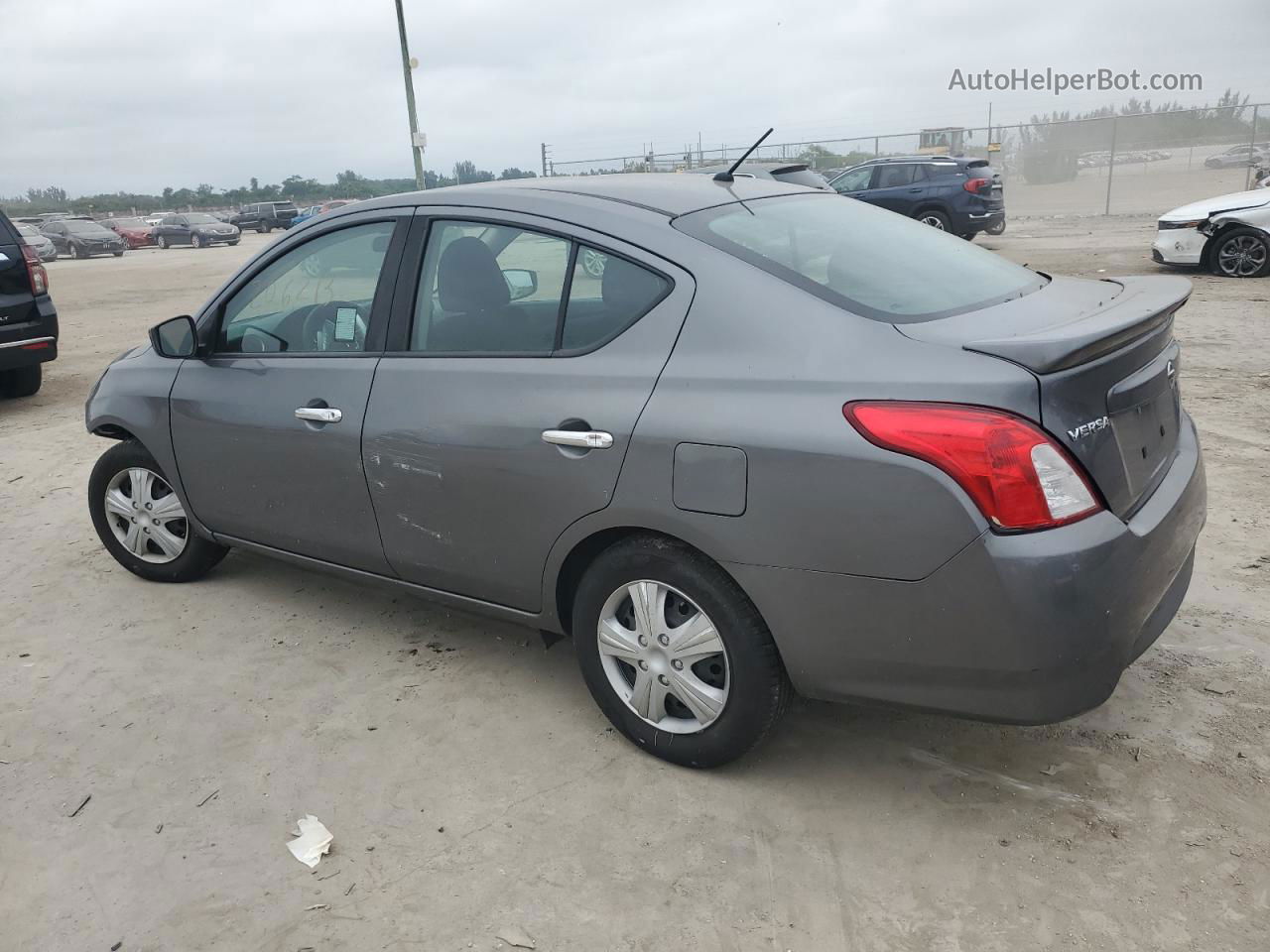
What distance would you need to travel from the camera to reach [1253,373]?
7.56 m

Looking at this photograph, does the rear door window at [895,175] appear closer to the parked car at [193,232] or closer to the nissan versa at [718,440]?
the nissan versa at [718,440]

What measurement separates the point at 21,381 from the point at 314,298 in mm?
6827

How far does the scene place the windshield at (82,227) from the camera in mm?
35875

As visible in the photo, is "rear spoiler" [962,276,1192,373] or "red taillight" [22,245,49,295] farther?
"red taillight" [22,245,49,295]

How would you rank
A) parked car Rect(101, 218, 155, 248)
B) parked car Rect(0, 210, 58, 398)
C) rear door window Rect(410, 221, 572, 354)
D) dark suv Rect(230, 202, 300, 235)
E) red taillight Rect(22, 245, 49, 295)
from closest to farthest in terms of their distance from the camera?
rear door window Rect(410, 221, 572, 354) → parked car Rect(0, 210, 58, 398) → red taillight Rect(22, 245, 49, 295) → parked car Rect(101, 218, 155, 248) → dark suv Rect(230, 202, 300, 235)

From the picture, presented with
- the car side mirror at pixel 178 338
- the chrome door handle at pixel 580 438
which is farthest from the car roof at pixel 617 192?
the car side mirror at pixel 178 338

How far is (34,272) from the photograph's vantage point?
8352mm

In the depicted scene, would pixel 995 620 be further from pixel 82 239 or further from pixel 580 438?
pixel 82 239

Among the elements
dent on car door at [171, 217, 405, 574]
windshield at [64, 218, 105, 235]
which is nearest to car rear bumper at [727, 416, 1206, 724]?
dent on car door at [171, 217, 405, 574]

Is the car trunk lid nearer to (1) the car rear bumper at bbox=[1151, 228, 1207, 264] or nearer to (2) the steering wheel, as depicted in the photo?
(2) the steering wheel

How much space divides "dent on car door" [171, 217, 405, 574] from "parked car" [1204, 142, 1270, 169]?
25905 millimetres

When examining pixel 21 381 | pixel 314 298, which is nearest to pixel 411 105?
pixel 21 381

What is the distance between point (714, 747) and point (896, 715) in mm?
733

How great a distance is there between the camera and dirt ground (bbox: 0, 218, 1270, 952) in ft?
8.10
